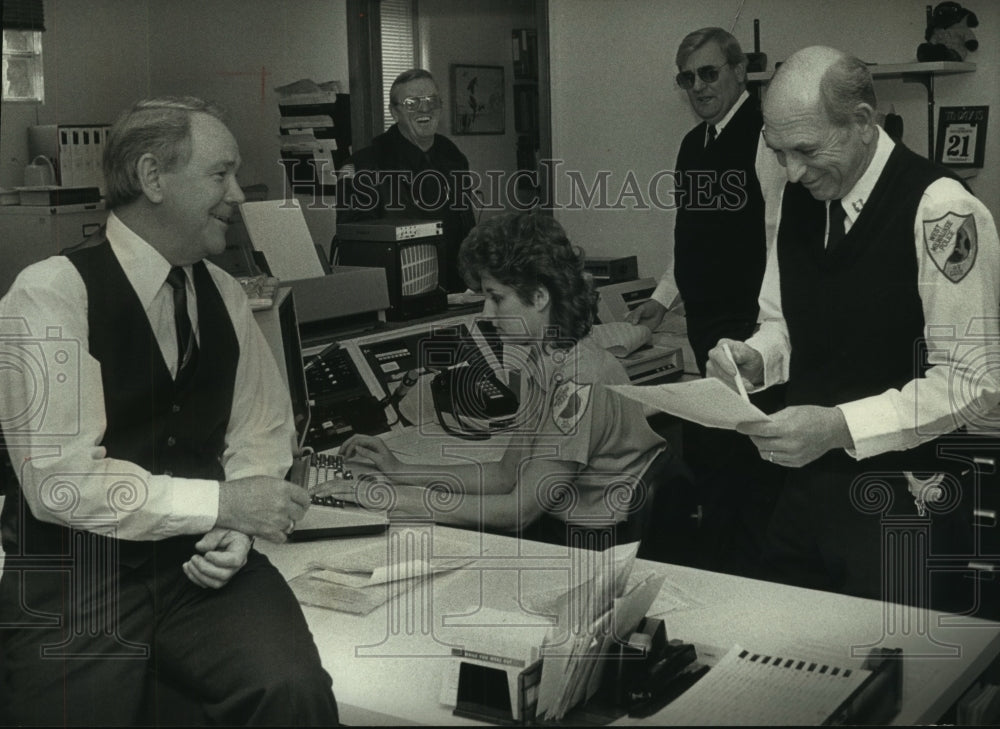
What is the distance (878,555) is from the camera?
79.0 inches

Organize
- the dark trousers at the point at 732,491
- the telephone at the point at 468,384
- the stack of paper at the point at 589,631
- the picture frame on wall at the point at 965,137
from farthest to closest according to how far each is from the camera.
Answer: the telephone at the point at 468,384 < the dark trousers at the point at 732,491 < the picture frame on wall at the point at 965,137 < the stack of paper at the point at 589,631

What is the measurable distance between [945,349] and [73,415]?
51.6 inches

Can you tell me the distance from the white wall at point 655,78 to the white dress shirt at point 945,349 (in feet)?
1.95

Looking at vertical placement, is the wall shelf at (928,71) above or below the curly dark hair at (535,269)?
above

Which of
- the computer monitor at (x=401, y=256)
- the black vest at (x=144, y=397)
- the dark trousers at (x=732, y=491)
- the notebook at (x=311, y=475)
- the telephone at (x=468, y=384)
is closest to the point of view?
the black vest at (x=144, y=397)

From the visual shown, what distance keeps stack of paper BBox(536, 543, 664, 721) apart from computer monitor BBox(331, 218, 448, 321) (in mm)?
1645

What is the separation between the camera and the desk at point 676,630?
4.69 ft

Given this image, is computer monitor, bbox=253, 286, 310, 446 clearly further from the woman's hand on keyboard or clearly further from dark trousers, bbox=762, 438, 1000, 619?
dark trousers, bbox=762, 438, 1000, 619

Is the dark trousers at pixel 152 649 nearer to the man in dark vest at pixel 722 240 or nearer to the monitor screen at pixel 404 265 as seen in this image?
Result: the man in dark vest at pixel 722 240

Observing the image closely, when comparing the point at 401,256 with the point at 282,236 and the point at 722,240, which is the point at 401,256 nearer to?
the point at 282,236

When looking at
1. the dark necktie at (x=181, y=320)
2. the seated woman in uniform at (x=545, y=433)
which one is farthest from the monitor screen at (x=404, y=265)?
the dark necktie at (x=181, y=320)

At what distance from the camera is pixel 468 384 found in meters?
2.88

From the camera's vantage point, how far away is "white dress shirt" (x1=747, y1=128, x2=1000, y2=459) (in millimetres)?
1757

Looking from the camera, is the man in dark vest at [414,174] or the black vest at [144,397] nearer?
the black vest at [144,397]
